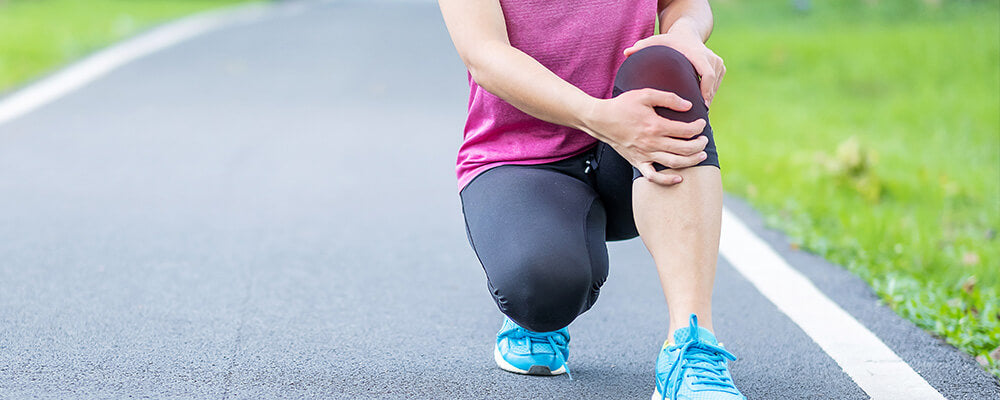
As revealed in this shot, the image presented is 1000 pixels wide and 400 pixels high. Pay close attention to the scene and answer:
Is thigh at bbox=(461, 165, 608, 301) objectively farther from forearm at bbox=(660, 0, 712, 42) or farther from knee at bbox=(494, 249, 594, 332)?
forearm at bbox=(660, 0, 712, 42)

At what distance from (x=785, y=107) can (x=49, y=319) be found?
690 cm

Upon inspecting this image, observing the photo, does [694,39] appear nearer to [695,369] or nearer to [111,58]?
[695,369]

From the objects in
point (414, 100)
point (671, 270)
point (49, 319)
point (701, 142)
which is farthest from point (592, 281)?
point (414, 100)

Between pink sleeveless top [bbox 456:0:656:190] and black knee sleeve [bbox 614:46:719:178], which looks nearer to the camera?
black knee sleeve [bbox 614:46:719:178]

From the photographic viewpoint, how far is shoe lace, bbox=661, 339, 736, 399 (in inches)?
90.6

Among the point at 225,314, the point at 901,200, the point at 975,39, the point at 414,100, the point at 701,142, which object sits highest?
the point at 701,142

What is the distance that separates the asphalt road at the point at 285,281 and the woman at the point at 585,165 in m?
0.32

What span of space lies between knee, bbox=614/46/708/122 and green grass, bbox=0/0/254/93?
6.18 meters

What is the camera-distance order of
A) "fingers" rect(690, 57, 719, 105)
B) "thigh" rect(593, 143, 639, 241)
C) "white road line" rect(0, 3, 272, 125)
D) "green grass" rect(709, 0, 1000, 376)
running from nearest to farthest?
"fingers" rect(690, 57, 719, 105), "thigh" rect(593, 143, 639, 241), "green grass" rect(709, 0, 1000, 376), "white road line" rect(0, 3, 272, 125)

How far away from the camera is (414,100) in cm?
810

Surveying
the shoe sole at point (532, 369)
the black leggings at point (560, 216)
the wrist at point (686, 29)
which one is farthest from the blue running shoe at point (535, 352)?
the wrist at point (686, 29)

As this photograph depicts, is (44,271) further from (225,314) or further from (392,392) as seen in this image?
(392,392)

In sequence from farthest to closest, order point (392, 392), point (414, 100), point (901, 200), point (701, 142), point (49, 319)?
1. point (414, 100)
2. point (901, 200)
3. point (49, 319)
4. point (392, 392)
5. point (701, 142)

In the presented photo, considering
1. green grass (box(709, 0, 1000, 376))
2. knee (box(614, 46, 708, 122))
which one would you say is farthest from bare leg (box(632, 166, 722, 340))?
green grass (box(709, 0, 1000, 376))
